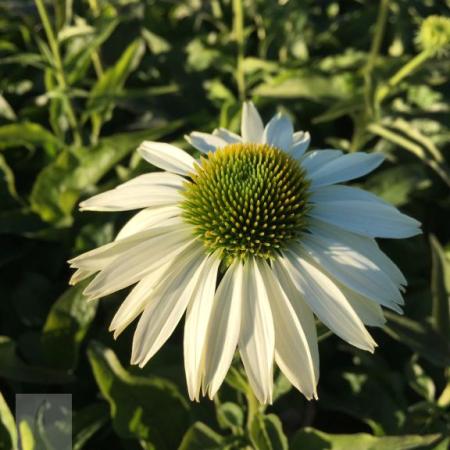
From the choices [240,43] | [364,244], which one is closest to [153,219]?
[364,244]

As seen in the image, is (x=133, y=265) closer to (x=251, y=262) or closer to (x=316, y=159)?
(x=251, y=262)

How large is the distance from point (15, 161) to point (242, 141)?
3.41ft

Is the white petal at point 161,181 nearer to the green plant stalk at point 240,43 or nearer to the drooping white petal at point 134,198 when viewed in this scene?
the drooping white petal at point 134,198

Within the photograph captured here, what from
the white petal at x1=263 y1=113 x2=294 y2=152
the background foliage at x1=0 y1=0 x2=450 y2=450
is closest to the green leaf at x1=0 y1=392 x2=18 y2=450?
the background foliage at x1=0 y1=0 x2=450 y2=450

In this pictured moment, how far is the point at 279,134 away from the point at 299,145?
5 centimetres

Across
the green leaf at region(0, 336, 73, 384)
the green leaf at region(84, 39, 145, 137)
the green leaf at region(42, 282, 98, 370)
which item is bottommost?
the green leaf at region(0, 336, 73, 384)

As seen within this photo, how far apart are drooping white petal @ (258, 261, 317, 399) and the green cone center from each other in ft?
0.34

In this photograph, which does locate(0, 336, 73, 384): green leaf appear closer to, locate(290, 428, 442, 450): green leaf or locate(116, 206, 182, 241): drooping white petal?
locate(116, 206, 182, 241): drooping white petal

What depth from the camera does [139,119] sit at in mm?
2004

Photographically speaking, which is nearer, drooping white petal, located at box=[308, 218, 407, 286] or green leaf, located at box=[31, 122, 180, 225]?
drooping white petal, located at box=[308, 218, 407, 286]

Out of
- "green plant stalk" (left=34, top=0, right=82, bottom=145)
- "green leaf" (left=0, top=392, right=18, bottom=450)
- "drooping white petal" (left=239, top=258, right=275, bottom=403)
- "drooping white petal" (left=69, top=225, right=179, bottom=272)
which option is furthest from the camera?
"green plant stalk" (left=34, top=0, right=82, bottom=145)

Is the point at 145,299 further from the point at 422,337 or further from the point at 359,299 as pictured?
the point at 422,337

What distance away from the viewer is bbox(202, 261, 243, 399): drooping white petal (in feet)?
2.60

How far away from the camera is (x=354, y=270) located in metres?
0.87
